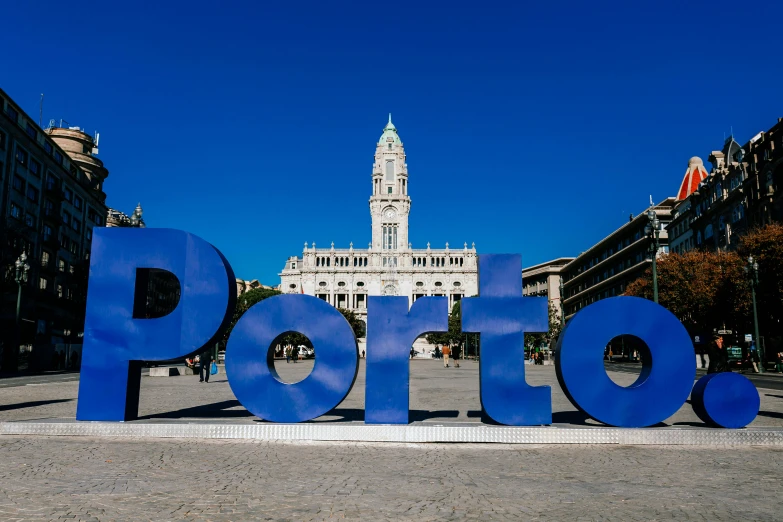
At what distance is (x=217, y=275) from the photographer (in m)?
11.6

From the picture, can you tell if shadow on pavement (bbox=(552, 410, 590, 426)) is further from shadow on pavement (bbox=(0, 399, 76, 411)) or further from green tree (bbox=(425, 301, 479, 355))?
green tree (bbox=(425, 301, 479, 355))

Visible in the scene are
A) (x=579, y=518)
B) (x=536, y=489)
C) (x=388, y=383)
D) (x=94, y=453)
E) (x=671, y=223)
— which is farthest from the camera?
(x=671, y=223)

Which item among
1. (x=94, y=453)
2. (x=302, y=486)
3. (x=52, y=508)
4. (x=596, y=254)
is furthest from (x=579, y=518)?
(x=596, y=254)

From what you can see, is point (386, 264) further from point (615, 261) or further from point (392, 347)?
point (392, 347)

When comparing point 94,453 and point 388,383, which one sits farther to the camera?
point 388,383

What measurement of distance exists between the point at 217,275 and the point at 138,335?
6.03 ft

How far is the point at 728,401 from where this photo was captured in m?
11.1

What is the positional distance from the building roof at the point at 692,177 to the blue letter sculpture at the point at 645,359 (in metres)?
76.4

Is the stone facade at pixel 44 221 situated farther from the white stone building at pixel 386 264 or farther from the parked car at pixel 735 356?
the white stone building at pixel 386 264

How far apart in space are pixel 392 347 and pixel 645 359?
459 cm

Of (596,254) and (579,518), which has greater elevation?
(596,254)

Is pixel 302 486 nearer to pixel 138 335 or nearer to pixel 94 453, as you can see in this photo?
pixel 94 453

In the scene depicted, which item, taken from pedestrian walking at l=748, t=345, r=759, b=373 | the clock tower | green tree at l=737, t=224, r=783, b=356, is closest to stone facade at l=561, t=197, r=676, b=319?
green tree at l=737, t=224, r=783, b=356

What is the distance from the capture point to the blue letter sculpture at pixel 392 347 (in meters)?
11.3
